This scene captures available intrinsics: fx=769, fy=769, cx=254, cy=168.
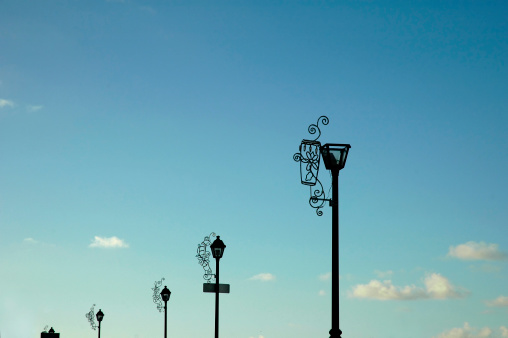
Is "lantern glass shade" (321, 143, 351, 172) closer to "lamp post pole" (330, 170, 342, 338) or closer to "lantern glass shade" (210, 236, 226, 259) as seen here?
"lamp post pole" (330, 170, 342, 338)

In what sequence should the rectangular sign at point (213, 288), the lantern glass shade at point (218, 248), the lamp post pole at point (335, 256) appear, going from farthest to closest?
the lantern glass shade at point (218, 248)
the rectangular sign at point (213, 288)
the lamp post pole at point (335, 256)

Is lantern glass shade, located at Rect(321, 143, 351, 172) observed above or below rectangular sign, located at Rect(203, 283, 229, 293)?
above

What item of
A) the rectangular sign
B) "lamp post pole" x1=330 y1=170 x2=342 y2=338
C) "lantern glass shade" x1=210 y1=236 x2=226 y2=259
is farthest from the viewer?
"lantern glass shade" x1=210 y1=236 x2=226 y2=259

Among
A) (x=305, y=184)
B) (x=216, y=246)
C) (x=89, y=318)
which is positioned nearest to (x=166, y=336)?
(x=216, y=246)

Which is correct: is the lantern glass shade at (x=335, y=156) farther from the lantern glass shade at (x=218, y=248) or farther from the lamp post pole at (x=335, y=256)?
the lantern glass shade at (x=218, y=248)

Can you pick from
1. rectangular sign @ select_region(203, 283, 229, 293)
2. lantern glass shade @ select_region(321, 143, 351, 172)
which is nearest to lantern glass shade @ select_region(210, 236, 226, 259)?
rectangular sign @ select_region(203, 283, 229, 293)

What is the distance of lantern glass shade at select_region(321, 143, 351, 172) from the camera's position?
51.6 ft

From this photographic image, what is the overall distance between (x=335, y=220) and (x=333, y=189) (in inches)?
27.4

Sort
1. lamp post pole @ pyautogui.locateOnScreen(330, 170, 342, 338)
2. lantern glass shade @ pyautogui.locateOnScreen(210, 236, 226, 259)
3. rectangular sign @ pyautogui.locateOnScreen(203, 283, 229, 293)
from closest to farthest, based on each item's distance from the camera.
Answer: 1. lamp post pole @ pyautogui.locateOnScreen(330, 170, 342, 338)
2. rectangular sign @ pyautogui.locateOnScreen(203, 283, 229, 293)
3. lantern glass shade @ pyautogui.locateOnScreen(210, 236, 226, 259)

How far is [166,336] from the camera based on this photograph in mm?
46219

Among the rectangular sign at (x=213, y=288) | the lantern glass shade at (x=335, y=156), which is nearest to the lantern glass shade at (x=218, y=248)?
the rectangular sign at (x=213, y=288)

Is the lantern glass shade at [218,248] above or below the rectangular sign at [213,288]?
above

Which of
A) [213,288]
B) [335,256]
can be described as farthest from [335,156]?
[213,288]

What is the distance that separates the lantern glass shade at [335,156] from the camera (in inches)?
619
